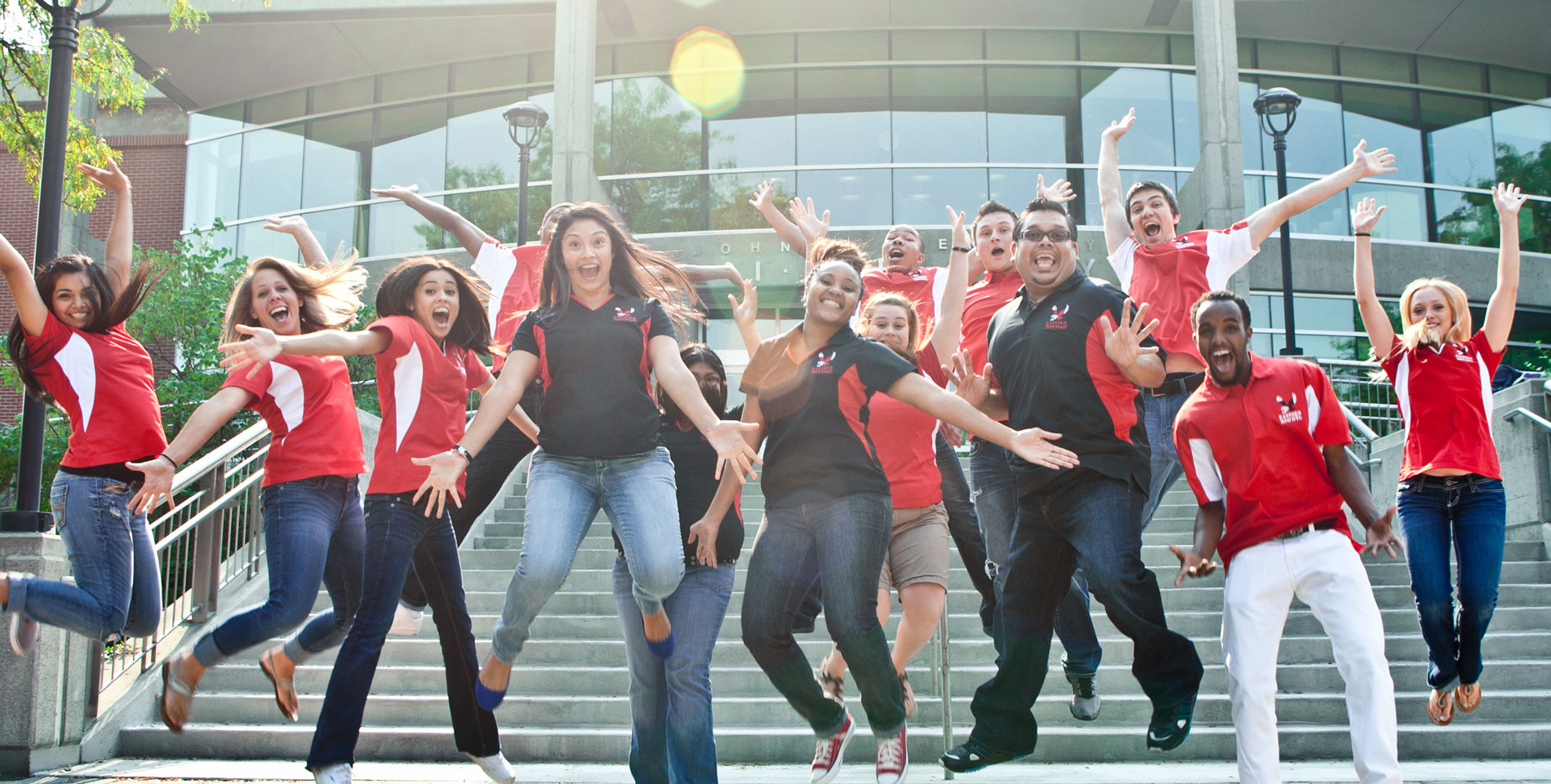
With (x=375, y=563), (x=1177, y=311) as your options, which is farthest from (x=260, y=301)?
(x=1177, y=311)

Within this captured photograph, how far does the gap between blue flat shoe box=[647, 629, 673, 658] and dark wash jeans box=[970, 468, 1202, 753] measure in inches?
47.1

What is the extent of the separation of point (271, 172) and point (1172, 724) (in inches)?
843

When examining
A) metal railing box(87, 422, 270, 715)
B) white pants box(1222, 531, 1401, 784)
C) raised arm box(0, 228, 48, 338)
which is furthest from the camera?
metal railing box(87, 422, 270, 715)

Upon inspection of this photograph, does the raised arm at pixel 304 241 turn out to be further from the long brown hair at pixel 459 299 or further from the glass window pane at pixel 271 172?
the glass window pane at pixel 271 172

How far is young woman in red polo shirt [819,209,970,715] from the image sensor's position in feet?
15.8

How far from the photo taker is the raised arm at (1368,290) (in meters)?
5.37

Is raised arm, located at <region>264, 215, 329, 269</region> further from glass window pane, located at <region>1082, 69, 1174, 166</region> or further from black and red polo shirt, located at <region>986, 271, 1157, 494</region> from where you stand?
glass window pane, located at <region>1082, 69, 1174, 166</region>

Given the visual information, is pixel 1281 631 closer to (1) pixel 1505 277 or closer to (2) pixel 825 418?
(2) pixel 825 418

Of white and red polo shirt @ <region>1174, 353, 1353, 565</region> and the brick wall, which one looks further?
the brick wall

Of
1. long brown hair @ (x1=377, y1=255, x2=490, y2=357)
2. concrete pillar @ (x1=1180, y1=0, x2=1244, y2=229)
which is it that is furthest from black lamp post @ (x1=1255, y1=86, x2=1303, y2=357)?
long brown hair @ (x1=377, y1=255, x2=490, y2=357)

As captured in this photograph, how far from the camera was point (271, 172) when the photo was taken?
69.8 feet

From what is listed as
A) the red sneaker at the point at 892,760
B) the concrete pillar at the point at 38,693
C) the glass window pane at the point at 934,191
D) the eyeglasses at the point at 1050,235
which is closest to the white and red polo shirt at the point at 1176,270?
the eyeglasses at the point at 1050,235

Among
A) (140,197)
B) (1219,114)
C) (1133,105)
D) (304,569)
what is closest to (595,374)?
(304,569)

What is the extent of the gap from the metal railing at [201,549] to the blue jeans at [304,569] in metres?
2.36
